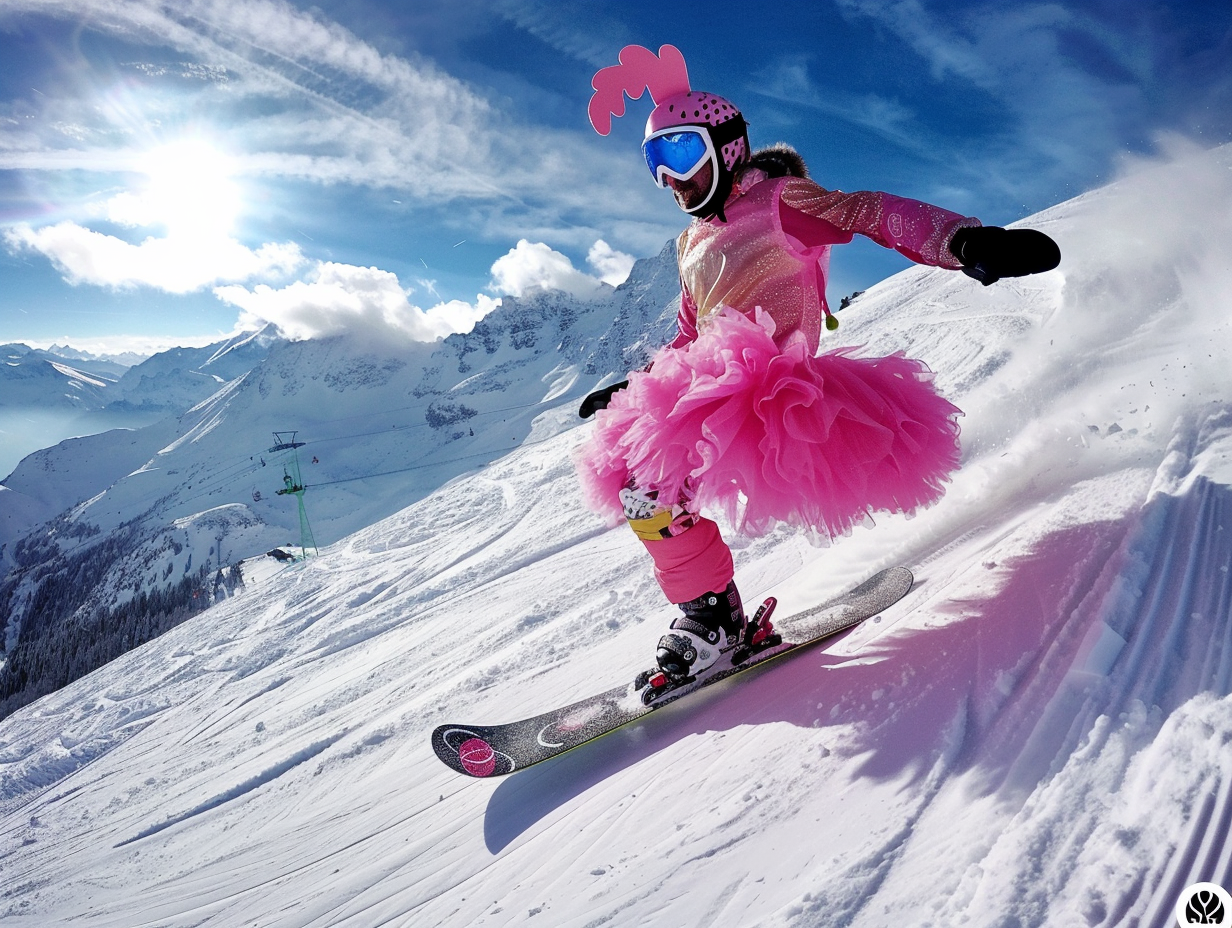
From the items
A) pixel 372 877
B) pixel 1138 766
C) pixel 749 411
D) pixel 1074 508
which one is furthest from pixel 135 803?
pixel 1074 508

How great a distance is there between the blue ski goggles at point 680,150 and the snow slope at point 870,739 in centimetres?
180

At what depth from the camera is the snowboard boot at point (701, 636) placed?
238 centimetres

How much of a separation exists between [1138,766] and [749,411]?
1.17 metres

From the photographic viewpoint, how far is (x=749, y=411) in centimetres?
190

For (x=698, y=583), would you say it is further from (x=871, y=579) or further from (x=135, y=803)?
(x=135, y=803)

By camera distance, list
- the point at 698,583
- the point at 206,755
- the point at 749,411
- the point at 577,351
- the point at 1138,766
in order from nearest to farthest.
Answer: the point at 1138,766, the point at 749,411, the point at 698,583, the point at 206,755, the point at 577,351

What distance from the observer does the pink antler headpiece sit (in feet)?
8.26

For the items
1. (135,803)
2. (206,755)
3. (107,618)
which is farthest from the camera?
(107,618)

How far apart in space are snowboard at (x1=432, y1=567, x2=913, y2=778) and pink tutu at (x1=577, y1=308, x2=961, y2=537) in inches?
24.0

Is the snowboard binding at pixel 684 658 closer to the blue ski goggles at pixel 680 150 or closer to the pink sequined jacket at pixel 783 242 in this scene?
the pink sequined jacket at pixel 783 242

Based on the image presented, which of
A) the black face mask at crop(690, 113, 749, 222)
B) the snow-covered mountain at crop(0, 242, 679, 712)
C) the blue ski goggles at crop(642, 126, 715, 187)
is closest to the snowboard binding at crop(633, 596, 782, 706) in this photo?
the black face mask at crop(690, 113, 749, 222)

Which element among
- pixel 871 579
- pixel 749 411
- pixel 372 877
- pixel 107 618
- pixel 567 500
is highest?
pixel 107 618

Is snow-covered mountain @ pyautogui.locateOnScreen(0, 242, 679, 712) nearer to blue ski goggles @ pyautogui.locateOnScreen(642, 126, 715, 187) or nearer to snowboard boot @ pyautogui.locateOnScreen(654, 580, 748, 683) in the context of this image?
blue ski goggles @ pyautogui.locateOnScreen(642, 126, 715, 187)

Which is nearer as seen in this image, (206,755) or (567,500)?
(206,755)
